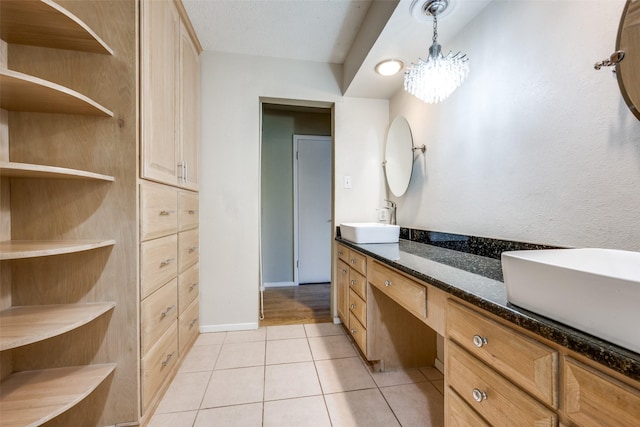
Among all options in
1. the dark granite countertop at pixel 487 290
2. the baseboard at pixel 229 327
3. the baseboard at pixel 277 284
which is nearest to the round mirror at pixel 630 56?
the dark granite countertop at pixel 487 290

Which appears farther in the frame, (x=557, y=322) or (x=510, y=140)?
(x=510, y=140)

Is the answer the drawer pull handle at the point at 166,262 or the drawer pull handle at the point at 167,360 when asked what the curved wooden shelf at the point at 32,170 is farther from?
the drawer pull handle at the point at 167,360

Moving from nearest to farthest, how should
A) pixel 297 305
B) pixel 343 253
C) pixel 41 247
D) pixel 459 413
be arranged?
pixel 459 413, pixel 41 247, pixel 343 253, pixel 297 305

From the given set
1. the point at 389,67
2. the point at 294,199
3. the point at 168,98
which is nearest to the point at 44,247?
the point at 168,98

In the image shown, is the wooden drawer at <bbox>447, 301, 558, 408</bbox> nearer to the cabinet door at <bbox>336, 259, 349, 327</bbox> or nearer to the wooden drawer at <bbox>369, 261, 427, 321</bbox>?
the wooden drawer at <bbox>369, 261, 427, 321</bbox>

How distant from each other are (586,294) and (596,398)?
0.18 metres

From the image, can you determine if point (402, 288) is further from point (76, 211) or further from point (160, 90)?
point (160, 90)

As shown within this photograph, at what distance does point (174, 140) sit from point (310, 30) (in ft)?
3.98

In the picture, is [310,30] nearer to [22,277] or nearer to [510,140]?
[510,140]

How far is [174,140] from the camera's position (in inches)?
61.6

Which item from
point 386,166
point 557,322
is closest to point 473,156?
point 386,166

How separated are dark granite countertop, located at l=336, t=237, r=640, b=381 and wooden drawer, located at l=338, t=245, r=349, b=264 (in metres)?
0.45

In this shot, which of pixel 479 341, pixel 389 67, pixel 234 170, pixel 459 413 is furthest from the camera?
pixel 234 170

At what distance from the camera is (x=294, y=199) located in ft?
11.1
